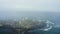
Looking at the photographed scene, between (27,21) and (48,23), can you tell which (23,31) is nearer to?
(27,21)

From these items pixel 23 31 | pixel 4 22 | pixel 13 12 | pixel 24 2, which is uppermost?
pixel 24 2

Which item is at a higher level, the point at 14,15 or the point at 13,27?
the point at 14,15

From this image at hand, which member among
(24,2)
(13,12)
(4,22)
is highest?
(24,2)

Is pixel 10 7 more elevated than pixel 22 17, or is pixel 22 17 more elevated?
pixel 10 7

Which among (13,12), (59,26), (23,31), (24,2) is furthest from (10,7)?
(59,26)

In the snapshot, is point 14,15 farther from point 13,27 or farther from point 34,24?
point 34,24

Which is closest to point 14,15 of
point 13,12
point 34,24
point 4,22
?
point 13,12

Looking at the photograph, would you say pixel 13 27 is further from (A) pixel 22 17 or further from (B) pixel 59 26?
(B) pixel 59 26
